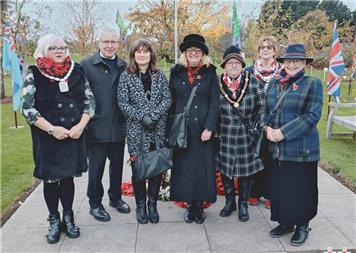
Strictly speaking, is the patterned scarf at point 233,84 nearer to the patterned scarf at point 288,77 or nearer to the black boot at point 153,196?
the patterned scarf at point 288,77

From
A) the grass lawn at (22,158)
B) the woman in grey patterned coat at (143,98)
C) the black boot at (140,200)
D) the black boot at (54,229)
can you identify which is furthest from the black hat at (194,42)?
the grass lawn at (22,158)

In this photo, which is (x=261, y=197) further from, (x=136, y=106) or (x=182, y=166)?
(x=136, y=106)

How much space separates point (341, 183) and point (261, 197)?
1.46m

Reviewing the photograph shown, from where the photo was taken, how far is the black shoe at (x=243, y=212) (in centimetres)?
390

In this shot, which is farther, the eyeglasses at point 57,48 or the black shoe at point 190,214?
the black shoe at point 190,214

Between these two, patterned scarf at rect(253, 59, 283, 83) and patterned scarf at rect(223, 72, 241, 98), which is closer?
patterned scarf at rect(223, 72, 241, 98)

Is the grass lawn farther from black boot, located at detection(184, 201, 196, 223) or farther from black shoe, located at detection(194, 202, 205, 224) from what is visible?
black shoe, located at detection(194, 202, 205, 224)

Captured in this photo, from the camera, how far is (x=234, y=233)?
363cm

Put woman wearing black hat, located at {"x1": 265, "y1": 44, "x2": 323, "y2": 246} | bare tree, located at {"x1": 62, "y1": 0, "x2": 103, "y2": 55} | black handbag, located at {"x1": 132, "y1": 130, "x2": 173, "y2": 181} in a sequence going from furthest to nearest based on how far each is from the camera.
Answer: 1. bare tree, located at {"x1": 62, "y1": 0, "x2": 103, "y2": 55}
2. black handbag, located at {"x1": 132, "y1": 130, "x2": 173, "y2": 181}
3. woman wearing black hat, located at {"x1": 265, "y1": 44, "x2": 323, "y2": 246}

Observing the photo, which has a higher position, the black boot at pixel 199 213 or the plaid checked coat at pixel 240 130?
the plaid checked coat at pixel 240 130

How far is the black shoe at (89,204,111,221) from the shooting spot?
393cm

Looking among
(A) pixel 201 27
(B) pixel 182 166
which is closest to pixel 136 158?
(B) pixel 182 166

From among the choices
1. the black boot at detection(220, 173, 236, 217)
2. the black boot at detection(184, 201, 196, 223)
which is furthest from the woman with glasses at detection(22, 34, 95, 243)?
the black boot at detection(220, 173, 236, 217)

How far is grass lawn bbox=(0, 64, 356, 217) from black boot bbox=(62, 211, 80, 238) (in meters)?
1.11
